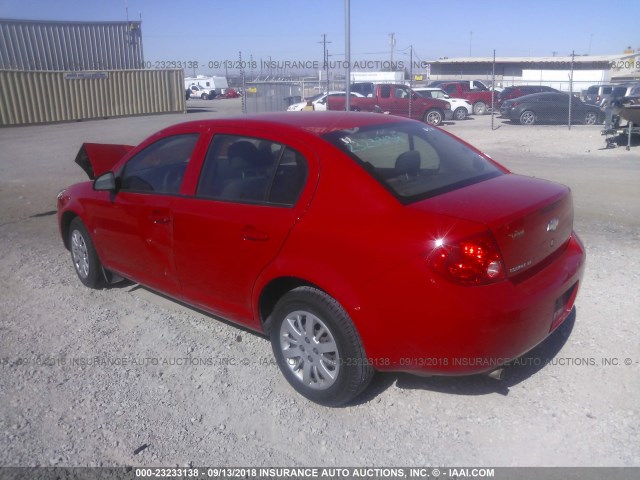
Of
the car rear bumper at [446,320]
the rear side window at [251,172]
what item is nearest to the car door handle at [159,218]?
the rear side window at [251,172]

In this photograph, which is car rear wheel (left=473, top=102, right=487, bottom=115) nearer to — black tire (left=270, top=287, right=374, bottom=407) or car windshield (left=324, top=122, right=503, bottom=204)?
car windshield (left=324, top=122, right=503, bottom=204)

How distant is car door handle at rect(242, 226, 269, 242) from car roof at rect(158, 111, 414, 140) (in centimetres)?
67

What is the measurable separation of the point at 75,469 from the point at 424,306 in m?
1.93

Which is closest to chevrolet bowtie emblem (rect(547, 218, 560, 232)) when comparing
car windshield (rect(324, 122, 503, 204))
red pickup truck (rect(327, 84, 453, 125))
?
car windshield (rect(324, 122, 503, 204))

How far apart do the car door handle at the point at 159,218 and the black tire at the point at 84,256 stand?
1.21 metres

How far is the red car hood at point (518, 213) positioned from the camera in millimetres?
2947

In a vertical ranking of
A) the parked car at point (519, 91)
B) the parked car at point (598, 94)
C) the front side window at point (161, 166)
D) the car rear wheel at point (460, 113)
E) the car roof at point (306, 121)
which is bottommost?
the car rear wheel at point (460, 113)

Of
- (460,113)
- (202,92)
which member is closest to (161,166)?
(460,113)

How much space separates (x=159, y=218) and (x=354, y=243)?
5.75 feet

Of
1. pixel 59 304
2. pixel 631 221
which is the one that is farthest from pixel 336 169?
pixel 631 221

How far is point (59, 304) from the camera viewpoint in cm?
513

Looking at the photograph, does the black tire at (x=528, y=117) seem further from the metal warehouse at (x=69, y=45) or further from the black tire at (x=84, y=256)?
the metal warehouse at (x=69, y=45)

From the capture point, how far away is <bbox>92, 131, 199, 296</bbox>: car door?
4.20m

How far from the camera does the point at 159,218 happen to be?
4191 millimetres
